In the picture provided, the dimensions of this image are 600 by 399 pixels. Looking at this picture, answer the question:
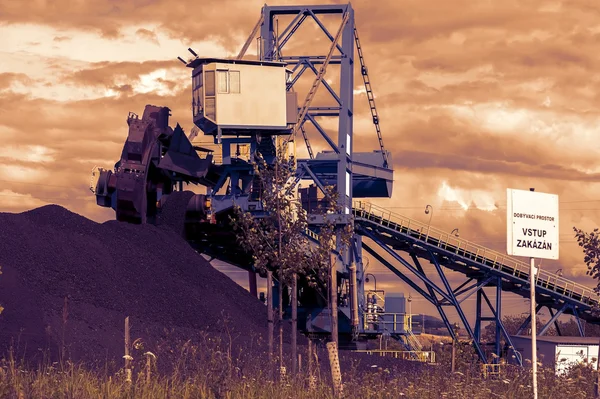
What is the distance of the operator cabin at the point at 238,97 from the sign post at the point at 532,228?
119 feet

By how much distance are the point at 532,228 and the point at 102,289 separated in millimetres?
24437

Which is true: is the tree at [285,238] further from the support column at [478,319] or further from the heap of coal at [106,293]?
the support column at [478,319]

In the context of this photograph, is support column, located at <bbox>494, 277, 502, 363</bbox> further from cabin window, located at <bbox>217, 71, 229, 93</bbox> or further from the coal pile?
cabin window, located at <bbox>217, 71, 229, 93</bbox>

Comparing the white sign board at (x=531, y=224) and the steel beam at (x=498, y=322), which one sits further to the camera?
the steel beam at (x=498, y=322)

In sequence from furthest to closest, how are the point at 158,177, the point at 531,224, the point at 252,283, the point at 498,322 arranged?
the point at 498,322
the point at 252,283
the point at 158,177
the point at 531,224

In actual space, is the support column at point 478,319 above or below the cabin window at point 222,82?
below

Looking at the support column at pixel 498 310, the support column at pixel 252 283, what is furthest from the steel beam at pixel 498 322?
the support column at pixel 252 283

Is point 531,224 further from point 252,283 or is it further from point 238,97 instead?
point 252,283

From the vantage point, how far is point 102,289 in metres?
37.4

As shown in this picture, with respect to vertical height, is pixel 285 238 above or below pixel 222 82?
below

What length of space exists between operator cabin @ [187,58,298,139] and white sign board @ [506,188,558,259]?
119 feet

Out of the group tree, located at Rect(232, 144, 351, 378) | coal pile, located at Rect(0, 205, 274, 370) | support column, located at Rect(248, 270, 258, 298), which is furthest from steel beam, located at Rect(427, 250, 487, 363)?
tree, located at Rect(232, 144, 351, 378)

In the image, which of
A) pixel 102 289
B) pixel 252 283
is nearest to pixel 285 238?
pixel 102 289

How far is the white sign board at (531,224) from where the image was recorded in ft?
52.2
